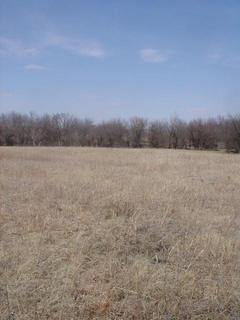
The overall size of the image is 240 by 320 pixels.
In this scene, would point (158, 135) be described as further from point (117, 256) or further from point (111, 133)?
point (117, 256)

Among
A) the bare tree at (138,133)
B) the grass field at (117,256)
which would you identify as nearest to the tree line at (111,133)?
the bare tree at (138,133)

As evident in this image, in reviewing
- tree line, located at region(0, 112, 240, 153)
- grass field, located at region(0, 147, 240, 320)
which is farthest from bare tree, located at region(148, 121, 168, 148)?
grass field, located at region(0, 147, 240, 320)

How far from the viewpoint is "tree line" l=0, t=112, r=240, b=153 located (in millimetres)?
67062

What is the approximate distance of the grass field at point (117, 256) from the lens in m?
3.98

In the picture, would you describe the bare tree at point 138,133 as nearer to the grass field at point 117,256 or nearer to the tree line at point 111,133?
the tree line at point 111,133

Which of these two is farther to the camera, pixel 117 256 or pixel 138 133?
Result: pixel 138 133

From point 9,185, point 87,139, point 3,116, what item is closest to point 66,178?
point 9,185

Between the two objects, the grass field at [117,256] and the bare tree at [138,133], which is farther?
the bare tree at [138,133]

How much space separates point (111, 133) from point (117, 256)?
229 feet

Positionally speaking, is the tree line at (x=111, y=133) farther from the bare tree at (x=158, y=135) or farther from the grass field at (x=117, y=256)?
the grass field at (x=117, y=256)

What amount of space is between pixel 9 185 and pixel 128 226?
5.12 m

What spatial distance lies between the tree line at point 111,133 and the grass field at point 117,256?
5577 cm

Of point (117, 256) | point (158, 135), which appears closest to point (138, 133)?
point (158, 135)

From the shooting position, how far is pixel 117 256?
5.40 meters
